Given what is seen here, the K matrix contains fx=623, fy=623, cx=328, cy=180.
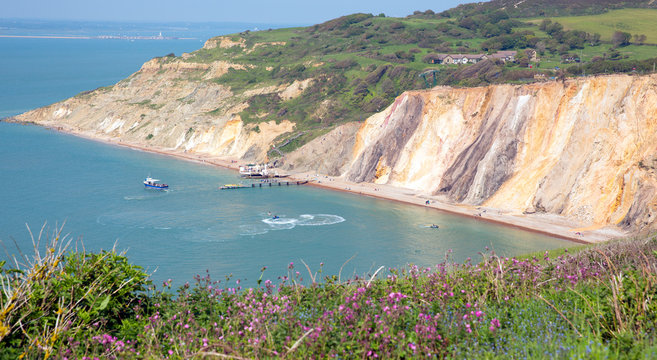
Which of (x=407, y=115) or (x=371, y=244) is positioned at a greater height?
(x=407, y=115)

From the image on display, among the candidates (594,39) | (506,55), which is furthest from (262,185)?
(594,39)

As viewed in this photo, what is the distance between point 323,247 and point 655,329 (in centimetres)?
3774

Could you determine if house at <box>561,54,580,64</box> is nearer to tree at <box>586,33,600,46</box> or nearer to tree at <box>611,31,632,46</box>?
tree at <box>611,31,632,46</box>

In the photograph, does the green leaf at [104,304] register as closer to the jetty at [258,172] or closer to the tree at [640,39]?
the jetty at [258,172]

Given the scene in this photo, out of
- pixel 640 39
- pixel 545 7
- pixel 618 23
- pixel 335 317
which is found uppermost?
pixel 545 7

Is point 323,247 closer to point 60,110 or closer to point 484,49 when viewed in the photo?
point 484,49

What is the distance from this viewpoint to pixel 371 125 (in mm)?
82625

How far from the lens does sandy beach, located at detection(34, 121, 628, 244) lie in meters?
50.6

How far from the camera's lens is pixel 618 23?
129875 millimetres

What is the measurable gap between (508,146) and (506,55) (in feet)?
187

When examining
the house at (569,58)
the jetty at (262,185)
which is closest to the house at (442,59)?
the house at (569,58)

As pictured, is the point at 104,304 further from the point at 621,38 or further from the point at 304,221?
the point at 621,38

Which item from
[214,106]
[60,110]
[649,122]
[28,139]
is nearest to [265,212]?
[649,122]

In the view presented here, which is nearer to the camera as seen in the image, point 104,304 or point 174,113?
point 104,304
